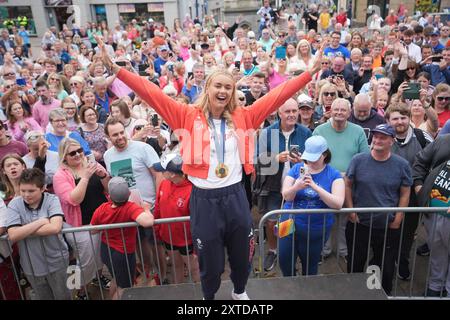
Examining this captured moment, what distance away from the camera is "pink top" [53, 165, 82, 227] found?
12.9 ft

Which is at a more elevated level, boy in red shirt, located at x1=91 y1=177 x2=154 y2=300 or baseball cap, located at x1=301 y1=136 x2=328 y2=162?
baseball cap, located at x1=301 y1=136 x2=328 y2=162

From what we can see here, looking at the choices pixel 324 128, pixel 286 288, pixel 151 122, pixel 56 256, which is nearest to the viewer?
pixel 286 288

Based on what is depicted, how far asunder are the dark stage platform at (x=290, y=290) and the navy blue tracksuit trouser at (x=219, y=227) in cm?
67

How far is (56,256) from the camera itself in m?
3.73

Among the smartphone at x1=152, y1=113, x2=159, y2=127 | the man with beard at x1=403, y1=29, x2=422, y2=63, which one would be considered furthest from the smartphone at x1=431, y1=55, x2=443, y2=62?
the smartphone at x1=152, y1=113, x2=159, y2=127

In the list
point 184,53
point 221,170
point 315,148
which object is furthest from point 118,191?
point 184,53

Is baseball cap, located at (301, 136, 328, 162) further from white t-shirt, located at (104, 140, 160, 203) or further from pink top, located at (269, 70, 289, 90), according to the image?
pink top, located at (269, 70, 289, 90)

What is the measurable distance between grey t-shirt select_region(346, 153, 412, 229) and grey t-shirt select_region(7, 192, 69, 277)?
2858 mm

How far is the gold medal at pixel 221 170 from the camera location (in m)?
2.59

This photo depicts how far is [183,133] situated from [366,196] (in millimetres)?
2065

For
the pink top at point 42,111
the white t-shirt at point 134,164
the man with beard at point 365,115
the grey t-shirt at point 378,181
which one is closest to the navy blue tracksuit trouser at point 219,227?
the grey t-shirt at point 378,181

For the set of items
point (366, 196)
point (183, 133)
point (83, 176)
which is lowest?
point (366, 196)
